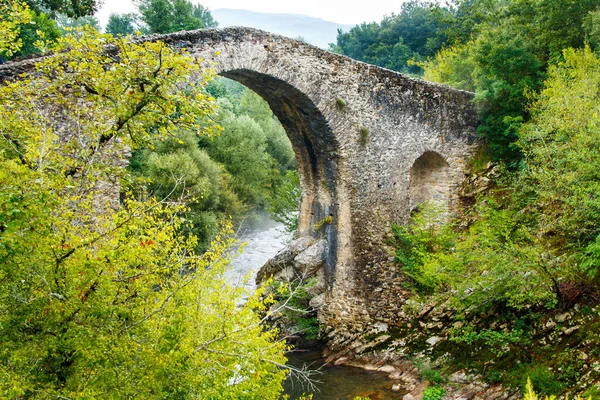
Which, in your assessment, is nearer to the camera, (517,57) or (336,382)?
(336,382)

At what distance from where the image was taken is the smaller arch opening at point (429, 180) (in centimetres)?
1316

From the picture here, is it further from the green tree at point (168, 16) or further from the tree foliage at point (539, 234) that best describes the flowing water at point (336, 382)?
the green tree at point (168, 16)

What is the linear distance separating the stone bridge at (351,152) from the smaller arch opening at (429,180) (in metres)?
0.81

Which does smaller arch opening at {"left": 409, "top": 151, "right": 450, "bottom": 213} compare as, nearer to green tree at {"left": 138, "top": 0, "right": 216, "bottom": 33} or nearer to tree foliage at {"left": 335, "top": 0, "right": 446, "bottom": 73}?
green tree at {"left": 138, "top": 0, "right": 216, "bottom": 33}

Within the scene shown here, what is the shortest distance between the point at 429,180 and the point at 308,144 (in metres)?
3.86

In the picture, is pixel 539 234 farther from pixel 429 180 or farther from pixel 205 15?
pixel 205 15

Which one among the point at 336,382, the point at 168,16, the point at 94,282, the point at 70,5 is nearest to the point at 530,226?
the point at 336,382

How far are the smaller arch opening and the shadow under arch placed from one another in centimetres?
279

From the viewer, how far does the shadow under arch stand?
10625mm

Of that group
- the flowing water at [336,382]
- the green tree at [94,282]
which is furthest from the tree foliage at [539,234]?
the green tree at [94,282]

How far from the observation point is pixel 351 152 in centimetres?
Result: 1123

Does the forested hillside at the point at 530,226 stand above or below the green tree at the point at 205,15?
below

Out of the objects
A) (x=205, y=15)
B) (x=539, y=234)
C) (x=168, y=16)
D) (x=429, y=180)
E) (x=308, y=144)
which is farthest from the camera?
(x=205, y=15)

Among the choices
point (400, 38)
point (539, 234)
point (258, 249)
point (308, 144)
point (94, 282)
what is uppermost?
point (400, 38)
